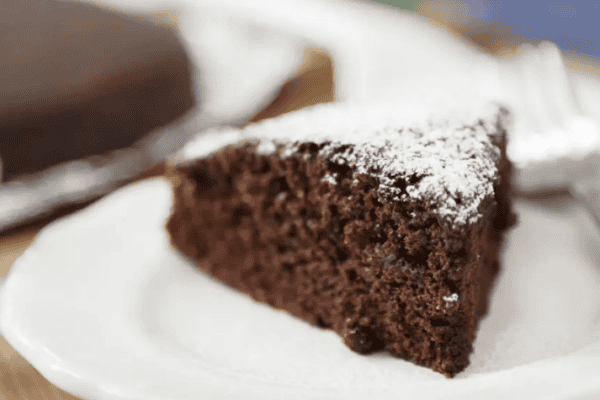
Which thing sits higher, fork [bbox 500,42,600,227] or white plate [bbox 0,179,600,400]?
fork [bbox 500,42,600,227]

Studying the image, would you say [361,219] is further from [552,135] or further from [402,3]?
[402,3]

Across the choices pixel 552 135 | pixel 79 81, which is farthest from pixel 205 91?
pixel 552 135

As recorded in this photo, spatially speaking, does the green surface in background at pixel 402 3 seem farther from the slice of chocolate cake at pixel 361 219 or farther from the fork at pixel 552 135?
the slice of chocolate cake at pixel 361 219

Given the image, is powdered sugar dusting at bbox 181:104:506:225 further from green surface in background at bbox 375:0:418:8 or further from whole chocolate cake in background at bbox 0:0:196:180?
green surface in background at bbox 375:0:418:8

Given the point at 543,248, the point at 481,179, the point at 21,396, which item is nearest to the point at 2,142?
the point at 21,396

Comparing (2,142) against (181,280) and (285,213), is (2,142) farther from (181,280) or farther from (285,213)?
(285,213)

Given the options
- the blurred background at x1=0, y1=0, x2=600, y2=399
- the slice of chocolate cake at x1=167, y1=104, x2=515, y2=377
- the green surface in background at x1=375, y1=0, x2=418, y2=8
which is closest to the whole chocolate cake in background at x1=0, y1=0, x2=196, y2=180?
the blurred background at x1=0, y1=0, x2=600, y2=399

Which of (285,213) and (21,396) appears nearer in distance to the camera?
(21,396)

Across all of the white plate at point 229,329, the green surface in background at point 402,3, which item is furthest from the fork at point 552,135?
the green surface in background at point 402,3
